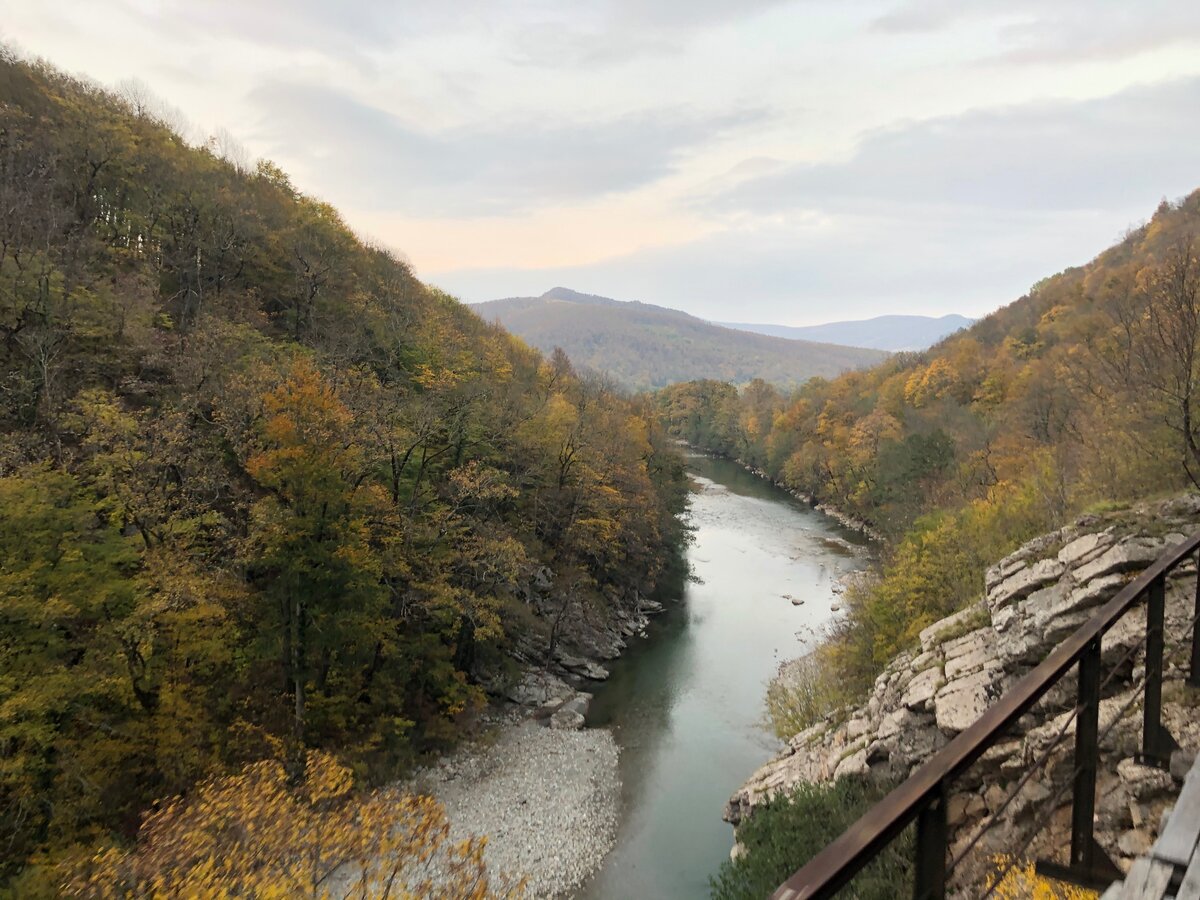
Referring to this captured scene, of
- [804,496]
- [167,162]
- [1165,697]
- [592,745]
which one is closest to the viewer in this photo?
[1165,697]

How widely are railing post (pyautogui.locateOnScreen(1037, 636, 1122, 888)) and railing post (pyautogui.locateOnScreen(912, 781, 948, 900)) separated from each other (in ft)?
4.07

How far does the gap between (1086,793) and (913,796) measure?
6.52 feet

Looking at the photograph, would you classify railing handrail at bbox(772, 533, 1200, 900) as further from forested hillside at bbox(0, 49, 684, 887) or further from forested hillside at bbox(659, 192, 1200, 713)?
forested hillside at bbox(0, 49, 684, 887)

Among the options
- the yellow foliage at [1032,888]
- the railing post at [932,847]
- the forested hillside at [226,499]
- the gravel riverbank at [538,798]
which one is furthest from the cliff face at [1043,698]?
the forested hillside at [226,499]

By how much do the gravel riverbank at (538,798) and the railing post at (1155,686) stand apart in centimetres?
1313

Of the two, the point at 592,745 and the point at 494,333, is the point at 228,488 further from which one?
the point at 494,333

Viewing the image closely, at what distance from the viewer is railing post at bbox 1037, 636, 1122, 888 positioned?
259cm

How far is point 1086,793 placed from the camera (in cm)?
287

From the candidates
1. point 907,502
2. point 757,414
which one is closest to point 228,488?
point 907,502

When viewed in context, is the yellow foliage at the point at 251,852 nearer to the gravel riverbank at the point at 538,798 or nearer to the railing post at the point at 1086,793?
the gravel riverbank at the point at 538,798

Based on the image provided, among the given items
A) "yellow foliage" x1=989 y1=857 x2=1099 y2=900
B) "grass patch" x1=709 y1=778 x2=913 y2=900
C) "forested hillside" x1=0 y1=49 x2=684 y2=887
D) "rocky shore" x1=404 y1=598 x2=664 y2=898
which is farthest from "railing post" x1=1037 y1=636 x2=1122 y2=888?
"forested hillside" x1=0 y1=49 x2=684 y2=887

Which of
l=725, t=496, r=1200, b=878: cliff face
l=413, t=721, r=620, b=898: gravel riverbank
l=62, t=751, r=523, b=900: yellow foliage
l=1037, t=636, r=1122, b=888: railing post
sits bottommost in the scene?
l=413, t=721, r=620, b=898: gravel riverbank

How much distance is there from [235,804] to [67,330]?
14274mm

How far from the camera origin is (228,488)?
57.7 feet
